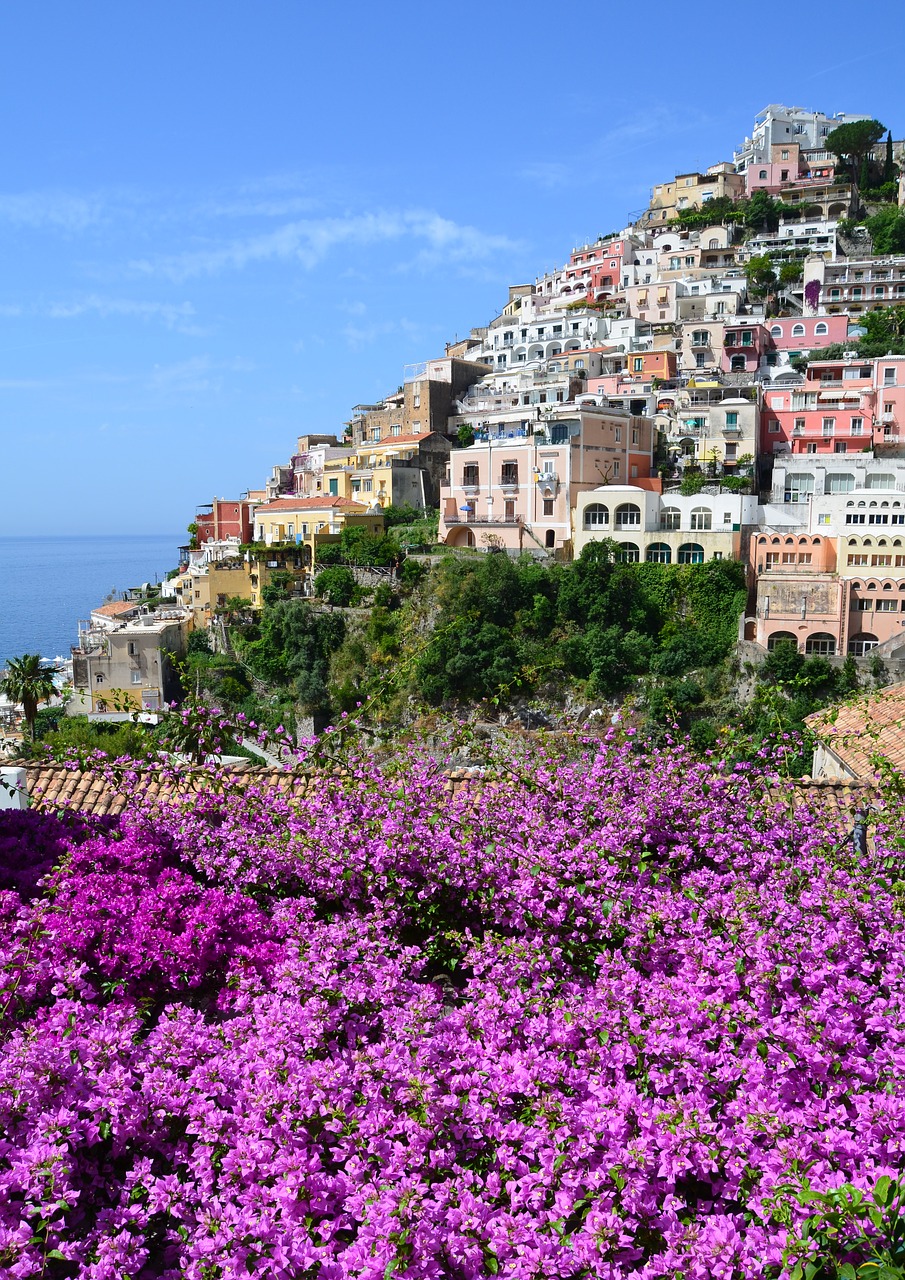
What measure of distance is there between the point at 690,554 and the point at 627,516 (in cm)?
286

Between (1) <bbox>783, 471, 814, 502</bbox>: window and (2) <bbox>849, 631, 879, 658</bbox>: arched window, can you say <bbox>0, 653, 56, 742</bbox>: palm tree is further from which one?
(1) <bbox>783, 471, 814, 502</bbox>: window

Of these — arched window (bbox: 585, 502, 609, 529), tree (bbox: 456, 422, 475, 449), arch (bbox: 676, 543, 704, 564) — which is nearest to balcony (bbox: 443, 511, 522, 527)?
arched window (bbox: 585, 502, 609, 529)

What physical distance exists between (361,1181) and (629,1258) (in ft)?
3.01

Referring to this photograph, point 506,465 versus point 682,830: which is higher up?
point 506,465

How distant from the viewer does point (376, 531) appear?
129ft

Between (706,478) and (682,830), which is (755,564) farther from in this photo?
(682,830)

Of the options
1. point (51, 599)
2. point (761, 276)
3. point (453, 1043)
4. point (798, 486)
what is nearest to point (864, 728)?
point (453, 1043)

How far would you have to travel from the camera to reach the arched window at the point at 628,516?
108 ft

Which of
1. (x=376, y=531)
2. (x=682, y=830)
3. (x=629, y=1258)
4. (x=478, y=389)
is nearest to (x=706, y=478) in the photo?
(x=376, y=531)

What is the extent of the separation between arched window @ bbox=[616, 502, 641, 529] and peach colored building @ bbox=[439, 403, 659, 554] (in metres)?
2.11

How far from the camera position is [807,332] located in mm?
47094

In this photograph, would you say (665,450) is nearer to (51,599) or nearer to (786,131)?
(786,131)

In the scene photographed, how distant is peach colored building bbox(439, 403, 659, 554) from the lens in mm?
34594

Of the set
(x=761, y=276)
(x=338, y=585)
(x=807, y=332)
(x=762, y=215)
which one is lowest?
(x=338, y=585)
